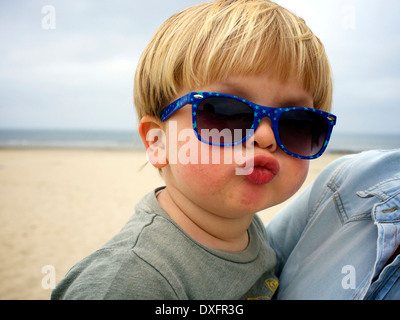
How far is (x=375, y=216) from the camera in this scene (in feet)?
3.86

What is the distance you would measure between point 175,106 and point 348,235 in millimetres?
927

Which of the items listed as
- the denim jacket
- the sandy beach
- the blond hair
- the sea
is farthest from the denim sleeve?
the sea

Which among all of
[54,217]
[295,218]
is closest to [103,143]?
[54,217]

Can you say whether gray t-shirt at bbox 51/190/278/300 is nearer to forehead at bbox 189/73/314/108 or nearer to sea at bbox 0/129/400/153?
forehead at bbox 189/73/314/108

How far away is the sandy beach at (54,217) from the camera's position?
13.8 ft

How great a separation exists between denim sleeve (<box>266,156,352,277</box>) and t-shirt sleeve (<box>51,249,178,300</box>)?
34.6 inches

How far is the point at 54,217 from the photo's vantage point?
21.8ft

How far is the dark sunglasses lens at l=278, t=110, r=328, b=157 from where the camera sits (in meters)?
1.13

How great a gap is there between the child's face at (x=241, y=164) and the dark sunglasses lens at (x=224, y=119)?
0.04m

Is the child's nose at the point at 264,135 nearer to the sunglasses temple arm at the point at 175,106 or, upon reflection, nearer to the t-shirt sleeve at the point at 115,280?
the sunglasses temple arm at the point at 175,106

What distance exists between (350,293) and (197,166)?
75 centimetres

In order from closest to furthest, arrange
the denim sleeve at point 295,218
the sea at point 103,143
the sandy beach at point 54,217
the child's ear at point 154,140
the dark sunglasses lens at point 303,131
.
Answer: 1. the dark sunglasses lens at point 303,131
2. the child's ear at point 154,140
3. the denim sleeve at point 295,218
4. the sandy beach at point 54,217
5. the sea at point 103,143

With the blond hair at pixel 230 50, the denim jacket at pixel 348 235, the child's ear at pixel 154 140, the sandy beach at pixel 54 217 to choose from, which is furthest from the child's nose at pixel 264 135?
the sandy beach at pixel 54 217
